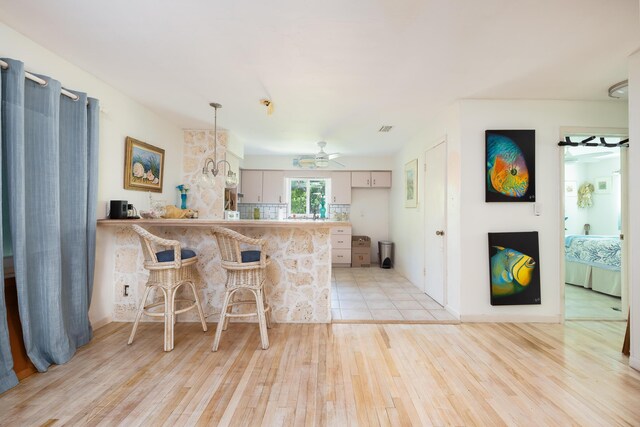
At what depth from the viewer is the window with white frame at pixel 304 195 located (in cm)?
679

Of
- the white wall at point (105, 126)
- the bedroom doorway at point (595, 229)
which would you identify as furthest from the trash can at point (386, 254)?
the white wall at point (105, 126)

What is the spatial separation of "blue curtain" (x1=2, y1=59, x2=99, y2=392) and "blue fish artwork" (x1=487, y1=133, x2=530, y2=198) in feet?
12.9

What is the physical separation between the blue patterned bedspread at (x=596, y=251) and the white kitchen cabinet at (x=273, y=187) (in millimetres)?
5129

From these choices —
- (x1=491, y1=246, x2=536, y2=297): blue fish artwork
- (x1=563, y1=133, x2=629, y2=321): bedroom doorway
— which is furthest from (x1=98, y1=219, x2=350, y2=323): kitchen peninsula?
(x1=563, y1=133, x2=629, y2=321): bedroom doorway

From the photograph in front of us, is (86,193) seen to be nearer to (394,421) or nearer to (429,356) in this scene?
(394,421)

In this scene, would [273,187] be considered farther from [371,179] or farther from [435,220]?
[435,220]

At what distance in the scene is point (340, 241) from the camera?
6.24 m

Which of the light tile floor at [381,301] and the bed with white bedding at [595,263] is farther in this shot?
the bed with white bedding at [595,263]

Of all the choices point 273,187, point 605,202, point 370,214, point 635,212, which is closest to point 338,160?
point 370,214

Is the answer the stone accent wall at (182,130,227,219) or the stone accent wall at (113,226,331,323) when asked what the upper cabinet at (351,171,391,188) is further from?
the stone accent wall at (113,226,331,323)

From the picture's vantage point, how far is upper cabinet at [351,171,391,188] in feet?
21.3

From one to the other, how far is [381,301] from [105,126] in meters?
3.75

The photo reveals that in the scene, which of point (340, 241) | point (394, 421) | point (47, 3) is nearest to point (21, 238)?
point (47, 3)

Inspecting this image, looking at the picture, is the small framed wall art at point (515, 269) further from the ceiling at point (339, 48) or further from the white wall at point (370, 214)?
the white wall at point (370, 214)
